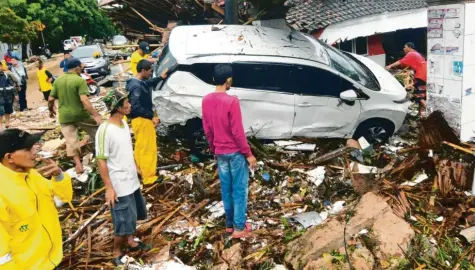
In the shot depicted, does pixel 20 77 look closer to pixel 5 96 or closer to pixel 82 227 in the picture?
pixel 5 96

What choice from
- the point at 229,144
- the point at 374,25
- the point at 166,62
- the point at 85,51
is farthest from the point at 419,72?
the point at 85,51

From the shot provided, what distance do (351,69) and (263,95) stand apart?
1.76 meters

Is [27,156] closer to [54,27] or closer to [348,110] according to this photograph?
[348,110]

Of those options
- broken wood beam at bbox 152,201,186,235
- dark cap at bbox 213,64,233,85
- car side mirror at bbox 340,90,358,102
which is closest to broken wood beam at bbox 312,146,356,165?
car side mirror at bbox 340,90,358,102

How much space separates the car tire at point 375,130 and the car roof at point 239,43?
4.56ft

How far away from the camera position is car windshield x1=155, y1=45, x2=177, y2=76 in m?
6.92

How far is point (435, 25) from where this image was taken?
21.2 ft

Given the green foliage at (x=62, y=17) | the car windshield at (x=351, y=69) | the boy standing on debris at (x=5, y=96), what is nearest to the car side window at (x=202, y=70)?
the car windshield at (x=351, y=69)

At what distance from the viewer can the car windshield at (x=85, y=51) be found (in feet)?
59.8

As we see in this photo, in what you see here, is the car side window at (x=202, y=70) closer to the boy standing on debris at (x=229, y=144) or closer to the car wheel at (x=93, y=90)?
the boy standing on debris at (x=229, y=144)

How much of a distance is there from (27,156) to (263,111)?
15.4 feet

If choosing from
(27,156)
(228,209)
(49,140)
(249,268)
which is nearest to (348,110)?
(228,209)

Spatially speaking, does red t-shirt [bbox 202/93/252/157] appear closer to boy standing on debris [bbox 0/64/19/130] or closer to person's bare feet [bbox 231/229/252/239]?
person's bare feet [bbox 231/229/252/239]

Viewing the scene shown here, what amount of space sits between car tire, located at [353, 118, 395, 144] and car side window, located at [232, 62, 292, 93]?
1566 mm
